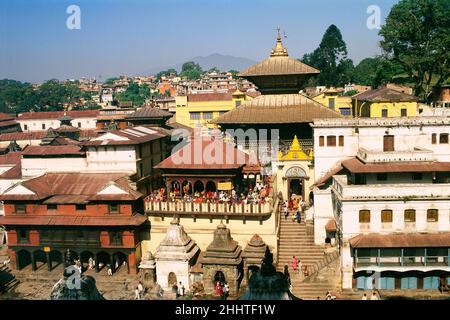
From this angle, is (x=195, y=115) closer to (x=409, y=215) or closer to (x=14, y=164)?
(x=14, y=164)

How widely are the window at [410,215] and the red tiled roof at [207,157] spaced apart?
37.8ft

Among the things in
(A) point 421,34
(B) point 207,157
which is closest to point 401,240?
(B) point 207,157

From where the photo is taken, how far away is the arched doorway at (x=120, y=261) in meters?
35.3

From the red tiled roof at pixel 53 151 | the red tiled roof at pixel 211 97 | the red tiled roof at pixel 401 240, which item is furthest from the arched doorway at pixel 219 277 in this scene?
the red tiled roof at pixel 211 97

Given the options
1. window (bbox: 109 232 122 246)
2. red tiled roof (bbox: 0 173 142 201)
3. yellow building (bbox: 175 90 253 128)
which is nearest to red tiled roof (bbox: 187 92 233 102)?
yellow building (bbox: 175 90 253 128)

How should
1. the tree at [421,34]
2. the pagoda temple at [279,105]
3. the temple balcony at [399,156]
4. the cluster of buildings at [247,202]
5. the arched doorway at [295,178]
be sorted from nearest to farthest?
1. the cluster of buildings at [247,202]
2. the temple balcony at [399,156]
3. the arched doorway at [295,178]
4. the pagoda temple at [279,105]
5. the tree at [421,34]

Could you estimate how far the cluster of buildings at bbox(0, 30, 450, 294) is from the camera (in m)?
29.2

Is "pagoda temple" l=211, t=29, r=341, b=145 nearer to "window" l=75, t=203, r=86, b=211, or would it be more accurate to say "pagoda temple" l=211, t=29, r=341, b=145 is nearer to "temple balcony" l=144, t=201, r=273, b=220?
"temple balcony" l=144, t=201, r=273, b=220

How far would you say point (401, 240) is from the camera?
28.7m

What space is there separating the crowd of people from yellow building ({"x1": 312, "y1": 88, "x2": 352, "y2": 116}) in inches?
1304

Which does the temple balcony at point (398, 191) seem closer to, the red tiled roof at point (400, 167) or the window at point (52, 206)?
the red tiled roof at point (400, 167)

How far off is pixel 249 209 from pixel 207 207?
121 inches

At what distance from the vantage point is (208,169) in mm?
33688
